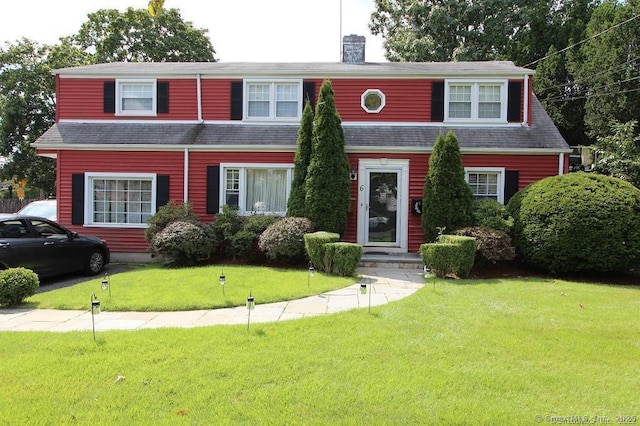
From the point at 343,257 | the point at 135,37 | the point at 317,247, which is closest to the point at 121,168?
the point at 317,247

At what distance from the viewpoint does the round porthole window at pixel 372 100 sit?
480 inches

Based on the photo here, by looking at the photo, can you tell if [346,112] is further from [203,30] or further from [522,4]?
[203,30]

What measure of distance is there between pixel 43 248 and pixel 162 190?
378 cm

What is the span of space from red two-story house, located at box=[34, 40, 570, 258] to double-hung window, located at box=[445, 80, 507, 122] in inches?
1.3

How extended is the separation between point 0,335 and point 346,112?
9799 millimetres

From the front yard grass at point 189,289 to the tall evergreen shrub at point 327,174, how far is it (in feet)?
5.71

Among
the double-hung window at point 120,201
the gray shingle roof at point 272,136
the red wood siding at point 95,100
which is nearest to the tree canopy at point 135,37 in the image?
the red wood siding at point 95,100

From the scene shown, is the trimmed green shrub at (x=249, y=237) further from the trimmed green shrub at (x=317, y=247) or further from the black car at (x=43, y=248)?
the black car at (x=43, y=248)

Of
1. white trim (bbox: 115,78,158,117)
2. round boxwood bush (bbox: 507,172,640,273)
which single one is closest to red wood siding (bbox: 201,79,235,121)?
white trim (bbox: 115,78,158,117)

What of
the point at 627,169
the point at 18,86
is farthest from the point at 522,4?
the point at 18,86

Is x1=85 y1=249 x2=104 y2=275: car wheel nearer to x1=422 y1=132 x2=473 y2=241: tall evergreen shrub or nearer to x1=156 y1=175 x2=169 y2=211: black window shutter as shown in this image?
x1=156 y1=175 x2=169 y2=211: black window shutter

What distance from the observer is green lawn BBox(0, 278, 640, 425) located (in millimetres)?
3002

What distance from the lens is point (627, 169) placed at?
13.6 m

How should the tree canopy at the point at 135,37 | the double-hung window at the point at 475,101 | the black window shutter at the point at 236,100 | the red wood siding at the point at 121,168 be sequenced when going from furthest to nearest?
1. the tree canopy at the point at 135,37
2. the black window shutter at the point at 236,100
3. the double-hung window at the point at 475,101
4. the red wood siding at the point at 121,168
